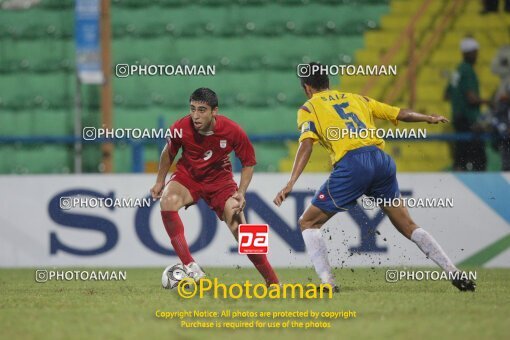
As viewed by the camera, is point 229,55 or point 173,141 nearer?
point 173,141

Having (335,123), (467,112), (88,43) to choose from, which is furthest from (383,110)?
(88,43)

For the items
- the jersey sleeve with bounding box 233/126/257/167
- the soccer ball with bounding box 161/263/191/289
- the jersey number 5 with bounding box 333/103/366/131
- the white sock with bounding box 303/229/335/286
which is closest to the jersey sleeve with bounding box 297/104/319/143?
the jersey number 5 with bounding box 333/103/366/131

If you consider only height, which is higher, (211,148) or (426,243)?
(211,148)

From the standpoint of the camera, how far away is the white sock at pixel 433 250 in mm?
7992

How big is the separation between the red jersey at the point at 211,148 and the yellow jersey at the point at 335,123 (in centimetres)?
59

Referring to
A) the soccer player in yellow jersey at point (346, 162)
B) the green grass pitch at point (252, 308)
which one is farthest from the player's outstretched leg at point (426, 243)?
the green grass pitch at point (252, 308)

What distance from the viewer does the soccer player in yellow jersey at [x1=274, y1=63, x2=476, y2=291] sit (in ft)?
26.4

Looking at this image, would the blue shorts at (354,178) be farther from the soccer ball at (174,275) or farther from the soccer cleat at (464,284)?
the soccer ball at (174,275)

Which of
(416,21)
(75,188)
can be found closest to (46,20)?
(75,188)

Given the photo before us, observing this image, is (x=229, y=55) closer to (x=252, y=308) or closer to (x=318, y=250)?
(x=318, y=250)

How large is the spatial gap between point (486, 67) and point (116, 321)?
7.57 m

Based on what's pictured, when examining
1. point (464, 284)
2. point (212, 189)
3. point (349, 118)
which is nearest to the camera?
point (464, 284)

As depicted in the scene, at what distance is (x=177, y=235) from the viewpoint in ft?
28.0

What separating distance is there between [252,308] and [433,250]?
1619mm
